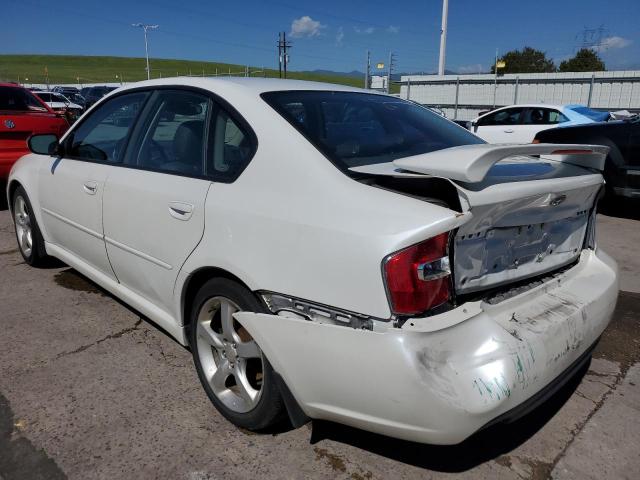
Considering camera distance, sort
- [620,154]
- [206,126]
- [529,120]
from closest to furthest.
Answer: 1. [206,126]
2. [620,154]
3. [529,120]

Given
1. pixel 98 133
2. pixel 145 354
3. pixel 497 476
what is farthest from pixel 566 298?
pixel 98 133

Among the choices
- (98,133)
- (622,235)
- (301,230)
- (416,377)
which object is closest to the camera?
(416,377)

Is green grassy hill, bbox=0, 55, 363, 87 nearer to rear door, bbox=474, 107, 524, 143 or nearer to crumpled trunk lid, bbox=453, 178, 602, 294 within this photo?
rear door, bbox=474, 107, 524, 143

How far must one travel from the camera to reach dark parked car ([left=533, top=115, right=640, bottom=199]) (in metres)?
6.49

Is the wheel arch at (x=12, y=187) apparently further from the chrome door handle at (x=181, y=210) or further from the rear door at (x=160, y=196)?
the chrome door handle at (x=181, y=210)

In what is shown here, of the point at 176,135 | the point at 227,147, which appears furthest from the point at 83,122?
the point at 227,147

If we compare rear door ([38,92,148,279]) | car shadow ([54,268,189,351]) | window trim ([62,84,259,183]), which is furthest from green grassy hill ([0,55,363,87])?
window trim ([62,84,259,183])

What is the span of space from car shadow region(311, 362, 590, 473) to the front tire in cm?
31

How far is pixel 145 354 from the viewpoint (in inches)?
121

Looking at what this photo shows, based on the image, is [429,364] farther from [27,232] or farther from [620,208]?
[620,208]

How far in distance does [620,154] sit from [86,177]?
6.34 metres

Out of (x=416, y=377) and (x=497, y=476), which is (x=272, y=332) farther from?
(x=497, y=476)

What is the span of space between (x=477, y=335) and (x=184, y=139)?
1783 millimetres

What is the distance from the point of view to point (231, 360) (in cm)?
242
